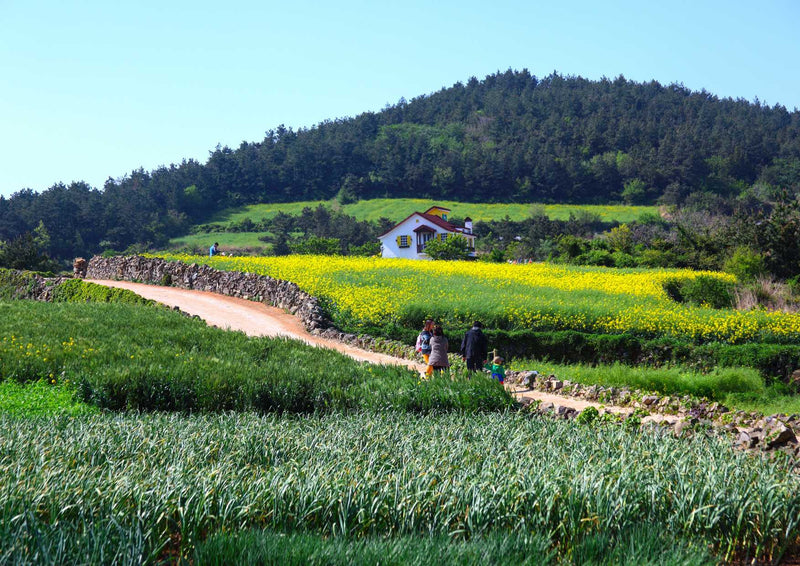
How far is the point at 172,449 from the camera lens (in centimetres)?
812

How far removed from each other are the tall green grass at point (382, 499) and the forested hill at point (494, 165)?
85.5m

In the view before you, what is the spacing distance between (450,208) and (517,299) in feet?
277

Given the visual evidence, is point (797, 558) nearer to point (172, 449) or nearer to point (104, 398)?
point (172, 449)

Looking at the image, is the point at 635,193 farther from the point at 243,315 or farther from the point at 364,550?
the point at 364,550

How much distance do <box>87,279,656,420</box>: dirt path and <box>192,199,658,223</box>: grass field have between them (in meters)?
71.7

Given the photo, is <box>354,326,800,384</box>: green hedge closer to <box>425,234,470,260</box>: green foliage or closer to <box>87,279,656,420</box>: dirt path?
<box>87,279,656,420</box>: dirt path

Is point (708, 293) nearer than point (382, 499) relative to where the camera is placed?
No

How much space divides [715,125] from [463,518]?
148 meters

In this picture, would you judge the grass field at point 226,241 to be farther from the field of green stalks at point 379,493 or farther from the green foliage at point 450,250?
the field of green stalks at point 379,493

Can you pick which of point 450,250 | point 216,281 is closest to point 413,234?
point 450,250

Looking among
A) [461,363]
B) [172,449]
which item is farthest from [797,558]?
[461,363]

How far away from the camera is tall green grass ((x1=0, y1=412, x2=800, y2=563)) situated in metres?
5.71

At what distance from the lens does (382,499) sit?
6355 millimetres

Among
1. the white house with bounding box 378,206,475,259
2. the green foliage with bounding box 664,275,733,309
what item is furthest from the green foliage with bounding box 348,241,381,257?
the green foliage with bounding box 664,275,733,309
